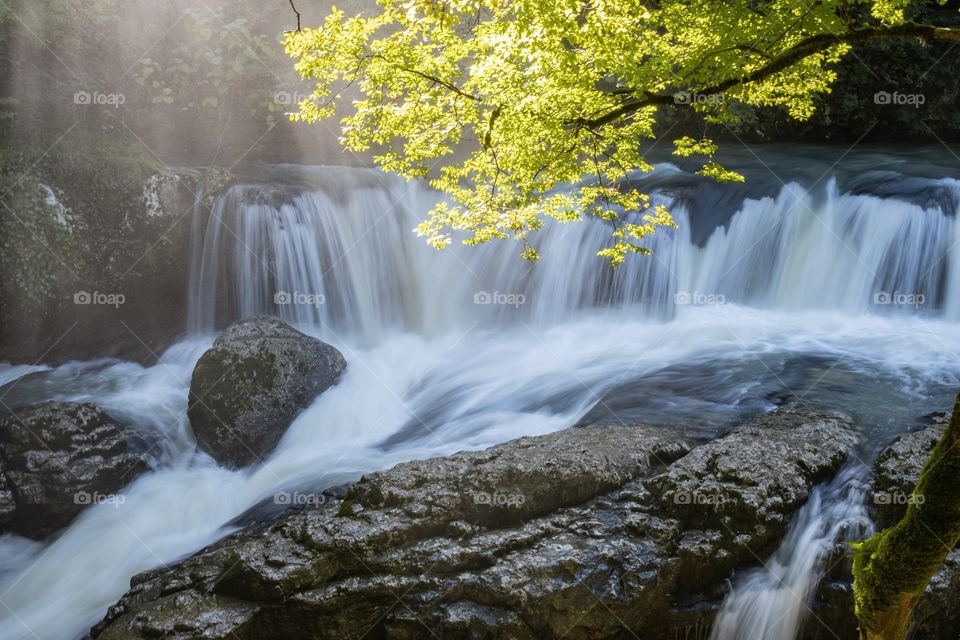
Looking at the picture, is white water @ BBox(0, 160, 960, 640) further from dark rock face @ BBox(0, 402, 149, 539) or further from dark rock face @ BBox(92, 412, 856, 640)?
dark rock face @ BBox(92, 412, 856, 640)

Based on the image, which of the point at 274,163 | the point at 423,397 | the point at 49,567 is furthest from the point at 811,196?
the point at 49,567

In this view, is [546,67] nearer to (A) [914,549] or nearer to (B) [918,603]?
(A) [914,549]

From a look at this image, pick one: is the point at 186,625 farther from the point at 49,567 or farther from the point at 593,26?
the point at 593,26

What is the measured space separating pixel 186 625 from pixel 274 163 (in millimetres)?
11054

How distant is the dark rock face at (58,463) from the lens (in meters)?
7.53

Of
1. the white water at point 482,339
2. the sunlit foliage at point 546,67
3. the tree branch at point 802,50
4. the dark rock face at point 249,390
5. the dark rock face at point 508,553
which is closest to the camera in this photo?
the tree branch at point 802,50

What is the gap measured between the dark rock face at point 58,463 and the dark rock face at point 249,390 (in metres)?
0.89

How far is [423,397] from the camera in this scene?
942cm

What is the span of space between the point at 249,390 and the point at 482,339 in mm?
3937

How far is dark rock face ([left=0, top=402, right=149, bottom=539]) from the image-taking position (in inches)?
297

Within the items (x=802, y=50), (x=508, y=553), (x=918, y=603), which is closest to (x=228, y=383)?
(x=508, y=553)

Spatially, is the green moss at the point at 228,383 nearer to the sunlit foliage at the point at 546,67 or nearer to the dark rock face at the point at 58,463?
the dark rock face at the point at 58,463

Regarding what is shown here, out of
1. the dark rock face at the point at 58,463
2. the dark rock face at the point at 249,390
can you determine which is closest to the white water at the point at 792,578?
the dark rock face at the point at 249,390

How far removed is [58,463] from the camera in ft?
25.3
